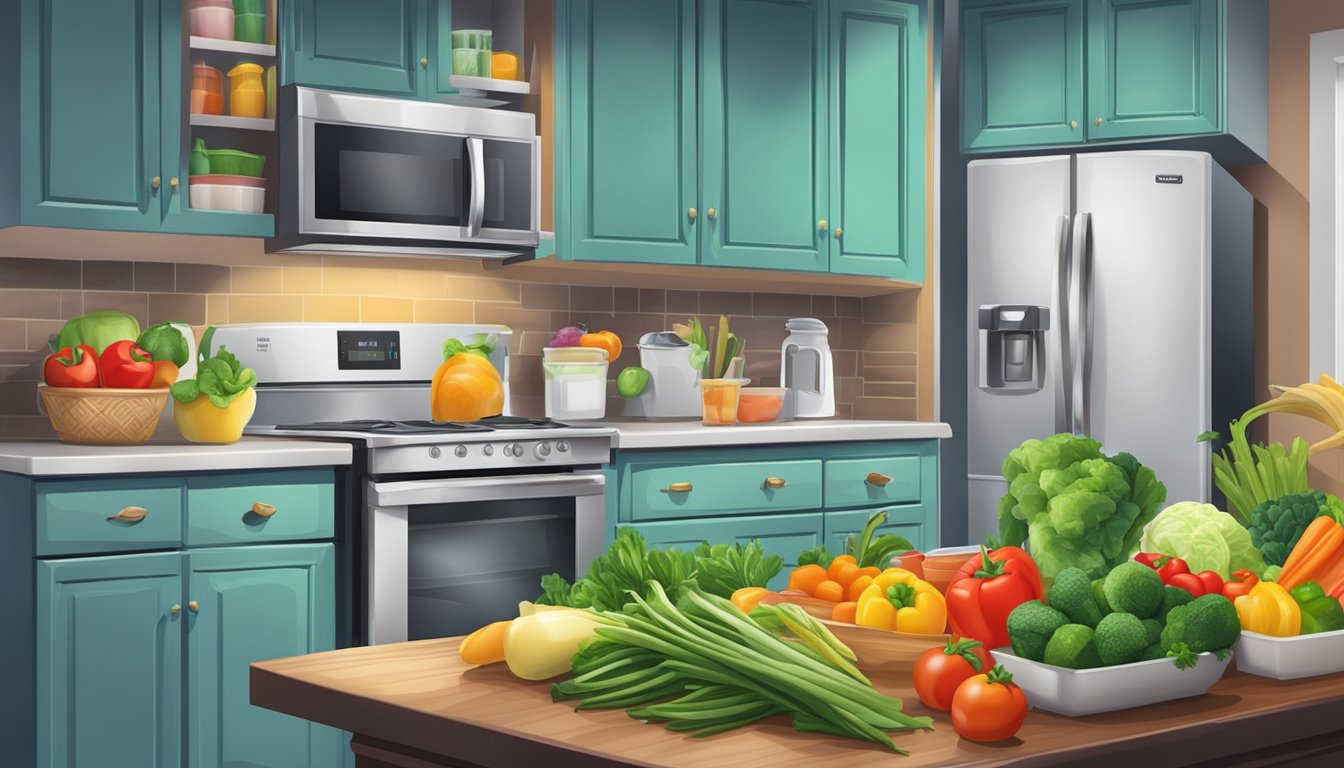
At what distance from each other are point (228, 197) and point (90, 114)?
1.22ft

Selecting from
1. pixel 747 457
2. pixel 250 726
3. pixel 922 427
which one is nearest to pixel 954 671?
pixel 250 726

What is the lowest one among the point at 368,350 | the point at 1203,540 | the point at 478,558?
the point at 478,558

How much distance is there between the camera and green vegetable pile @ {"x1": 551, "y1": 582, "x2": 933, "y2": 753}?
3.67 ft

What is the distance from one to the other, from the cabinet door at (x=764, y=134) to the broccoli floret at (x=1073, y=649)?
3.06m

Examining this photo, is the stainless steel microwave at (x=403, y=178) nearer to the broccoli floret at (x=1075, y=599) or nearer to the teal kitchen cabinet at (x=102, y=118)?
the teal kitchen cabinet at (x=102, y=118)

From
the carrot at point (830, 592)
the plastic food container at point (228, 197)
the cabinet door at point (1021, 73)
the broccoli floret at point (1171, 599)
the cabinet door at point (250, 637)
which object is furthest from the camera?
the cabinet door at point (1021, 73)

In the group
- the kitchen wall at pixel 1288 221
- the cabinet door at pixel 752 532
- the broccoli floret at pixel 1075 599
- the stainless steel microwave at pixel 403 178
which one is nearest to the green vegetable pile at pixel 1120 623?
the broccoli floret at pixel 1075 599

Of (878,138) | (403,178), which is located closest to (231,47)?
(403,178)

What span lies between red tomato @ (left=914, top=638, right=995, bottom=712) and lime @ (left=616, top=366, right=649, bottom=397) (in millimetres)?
3103

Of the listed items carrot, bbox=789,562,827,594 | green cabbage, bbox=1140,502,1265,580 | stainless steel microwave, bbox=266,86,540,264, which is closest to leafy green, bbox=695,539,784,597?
carrot, bbox=789,562,827,594

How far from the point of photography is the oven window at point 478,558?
3.22m

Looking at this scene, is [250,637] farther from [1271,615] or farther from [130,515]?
[1271,615]

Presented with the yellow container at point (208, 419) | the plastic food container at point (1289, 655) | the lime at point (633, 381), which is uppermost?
the lime at point (633, 381)

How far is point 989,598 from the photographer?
1.30 metres
